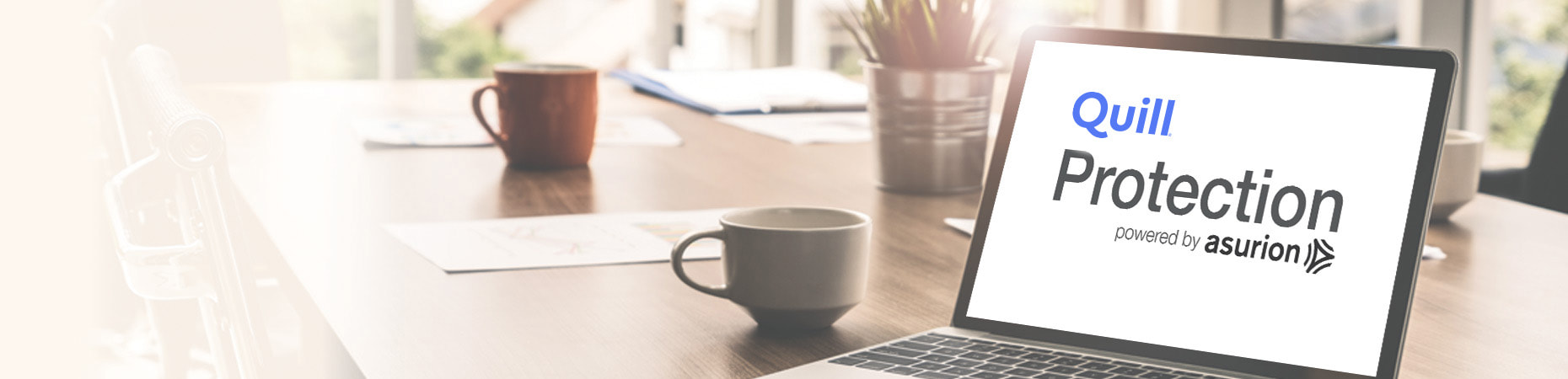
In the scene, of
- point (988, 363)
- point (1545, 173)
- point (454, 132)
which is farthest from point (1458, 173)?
point (454, 132)

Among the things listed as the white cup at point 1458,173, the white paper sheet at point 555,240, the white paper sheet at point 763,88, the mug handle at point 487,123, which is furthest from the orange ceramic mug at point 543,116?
the white cup at point 1458,173

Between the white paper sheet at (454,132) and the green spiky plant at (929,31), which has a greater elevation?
the green spiky plant at (929,31)

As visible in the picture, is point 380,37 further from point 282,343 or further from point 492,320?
point 492,320

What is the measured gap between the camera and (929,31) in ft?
3.63

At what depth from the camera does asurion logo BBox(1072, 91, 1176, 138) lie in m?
0.69

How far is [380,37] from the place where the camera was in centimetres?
378

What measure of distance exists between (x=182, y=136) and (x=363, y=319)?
0.14 meters

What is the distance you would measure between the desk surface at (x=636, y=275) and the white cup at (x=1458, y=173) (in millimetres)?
22

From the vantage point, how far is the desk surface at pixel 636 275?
641 mm

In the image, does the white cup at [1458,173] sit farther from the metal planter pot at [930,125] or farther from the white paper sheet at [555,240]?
the white paper sheet at [555,240]

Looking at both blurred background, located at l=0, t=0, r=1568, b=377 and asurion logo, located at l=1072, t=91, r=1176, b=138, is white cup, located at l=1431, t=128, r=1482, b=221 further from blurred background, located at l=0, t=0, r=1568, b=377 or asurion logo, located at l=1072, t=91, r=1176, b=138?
blurred background, located at l=0, t=0, r=1568, b=377

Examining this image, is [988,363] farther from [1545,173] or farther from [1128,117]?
[1545,173]

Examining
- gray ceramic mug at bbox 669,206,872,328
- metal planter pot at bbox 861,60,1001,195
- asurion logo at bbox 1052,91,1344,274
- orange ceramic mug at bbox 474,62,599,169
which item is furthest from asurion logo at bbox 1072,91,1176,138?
orange ceramic mug at bbox 474,62,599,169

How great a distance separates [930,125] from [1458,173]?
421 mm
